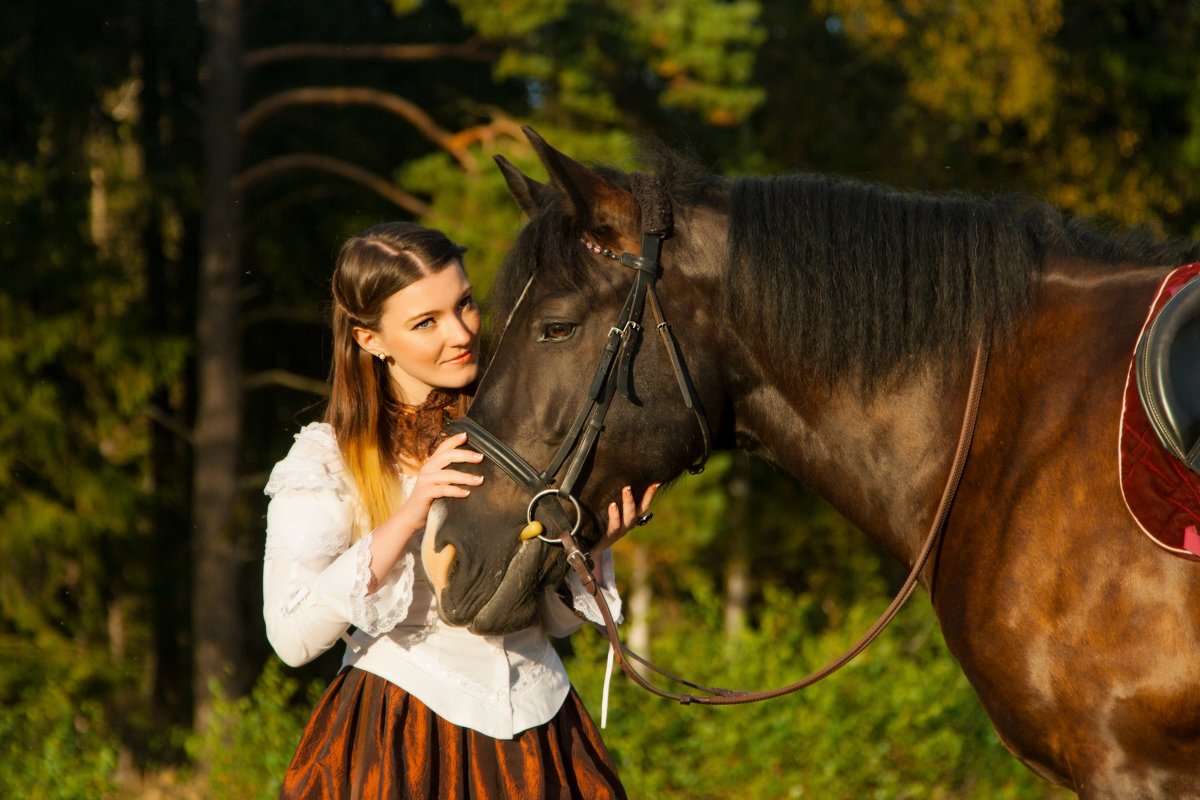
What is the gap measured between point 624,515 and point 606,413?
25cm

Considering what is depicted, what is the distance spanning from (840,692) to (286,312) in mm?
8233

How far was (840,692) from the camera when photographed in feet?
21.1

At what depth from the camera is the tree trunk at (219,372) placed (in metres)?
11.7

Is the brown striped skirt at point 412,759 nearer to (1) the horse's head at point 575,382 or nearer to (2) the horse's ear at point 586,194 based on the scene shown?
(1) the horse's head at point 575,382

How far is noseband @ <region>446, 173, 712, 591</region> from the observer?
8.04 feet

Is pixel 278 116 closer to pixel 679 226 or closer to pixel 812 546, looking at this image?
pixel 812 546

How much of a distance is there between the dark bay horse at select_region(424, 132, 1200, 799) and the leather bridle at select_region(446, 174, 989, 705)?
3 centimetres

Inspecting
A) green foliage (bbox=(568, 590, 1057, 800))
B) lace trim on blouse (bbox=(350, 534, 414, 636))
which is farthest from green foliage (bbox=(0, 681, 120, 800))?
lace trim on blouse (bbox=(350, 534, 414, 636))

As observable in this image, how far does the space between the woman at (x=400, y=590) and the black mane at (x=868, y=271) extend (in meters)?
0.24

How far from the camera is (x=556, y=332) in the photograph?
2508mm

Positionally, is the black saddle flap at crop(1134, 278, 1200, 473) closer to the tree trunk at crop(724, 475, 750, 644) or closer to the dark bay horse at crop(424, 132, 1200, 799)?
the dark bay horse at crop(424, 132, 1200, 799)

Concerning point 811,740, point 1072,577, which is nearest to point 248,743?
point 811,740

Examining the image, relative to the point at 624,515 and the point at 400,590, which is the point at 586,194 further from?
the point at 400,590

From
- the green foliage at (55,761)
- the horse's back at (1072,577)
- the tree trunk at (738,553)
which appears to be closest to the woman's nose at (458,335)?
the horse's back at (1072,577)
